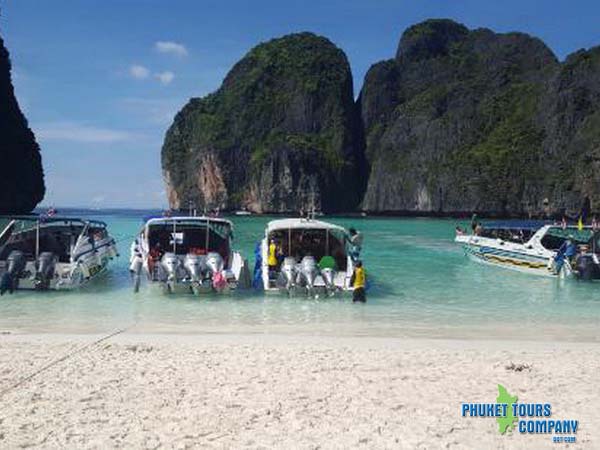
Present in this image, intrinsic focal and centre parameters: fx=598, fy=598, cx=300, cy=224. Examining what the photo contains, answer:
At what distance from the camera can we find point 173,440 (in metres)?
4.96

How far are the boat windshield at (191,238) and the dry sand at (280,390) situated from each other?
7.19 metres

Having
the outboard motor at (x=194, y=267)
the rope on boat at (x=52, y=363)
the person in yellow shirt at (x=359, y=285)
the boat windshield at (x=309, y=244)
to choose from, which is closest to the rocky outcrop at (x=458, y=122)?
the boat windshield at (x=309, y=244)

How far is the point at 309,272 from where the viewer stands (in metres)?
13.5

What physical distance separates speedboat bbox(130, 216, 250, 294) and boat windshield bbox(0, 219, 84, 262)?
7.05 feet

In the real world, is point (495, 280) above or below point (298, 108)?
below

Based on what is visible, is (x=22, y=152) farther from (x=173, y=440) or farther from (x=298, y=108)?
(x=173, y=440)

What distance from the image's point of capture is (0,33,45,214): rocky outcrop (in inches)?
3194

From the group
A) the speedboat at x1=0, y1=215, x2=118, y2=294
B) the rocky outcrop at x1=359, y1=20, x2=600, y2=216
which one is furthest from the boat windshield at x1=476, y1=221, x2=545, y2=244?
the rocky outcrop at x1=359, y1=20, x2=600, y2=216

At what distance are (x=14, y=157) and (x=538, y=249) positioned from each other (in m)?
80.5

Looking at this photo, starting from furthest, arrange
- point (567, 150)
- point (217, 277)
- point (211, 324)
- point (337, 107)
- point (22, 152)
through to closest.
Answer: point (337, 107) < point (567, 150) < point (22, 152) < point (217, 277) < point (211, 324)

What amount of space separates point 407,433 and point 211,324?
6.55 metres

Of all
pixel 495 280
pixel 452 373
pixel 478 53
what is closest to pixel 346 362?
pixel 452 373

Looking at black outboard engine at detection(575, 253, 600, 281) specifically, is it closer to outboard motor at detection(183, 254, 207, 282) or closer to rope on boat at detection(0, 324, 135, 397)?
outboard motor at detection(183, 254, 207, 282)

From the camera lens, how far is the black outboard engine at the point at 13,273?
1356 centimetres
